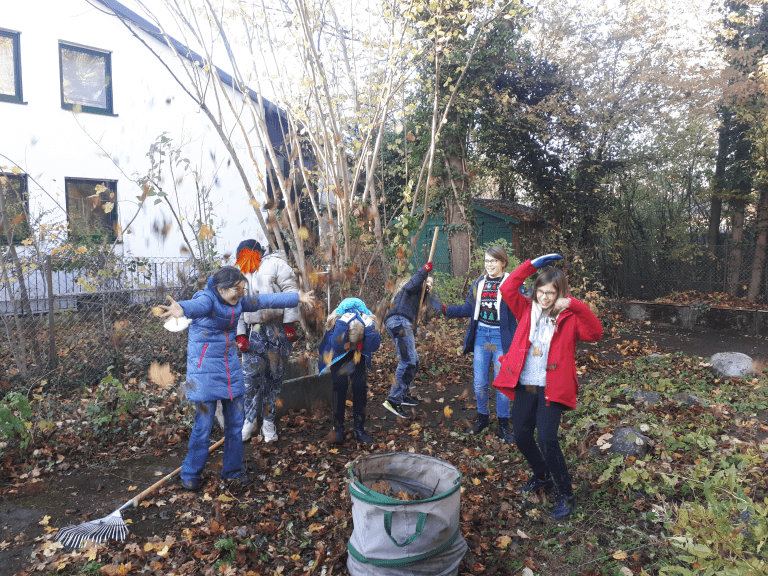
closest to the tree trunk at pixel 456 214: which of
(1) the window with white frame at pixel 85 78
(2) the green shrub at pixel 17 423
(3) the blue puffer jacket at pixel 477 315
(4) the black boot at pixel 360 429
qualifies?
(3) the blue puffer jacket at pixel 477 315

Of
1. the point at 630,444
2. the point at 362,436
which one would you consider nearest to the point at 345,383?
the point at 362,436

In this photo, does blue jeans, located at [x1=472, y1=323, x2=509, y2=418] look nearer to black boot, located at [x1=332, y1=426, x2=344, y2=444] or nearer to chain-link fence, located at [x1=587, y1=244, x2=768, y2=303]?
black boot, located at [x1=332, y1=426, x2=344, y2=444]

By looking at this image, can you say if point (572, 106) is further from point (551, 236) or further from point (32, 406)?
point (32, 406)

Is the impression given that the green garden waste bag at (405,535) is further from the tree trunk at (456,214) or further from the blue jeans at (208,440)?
the tree trunk at (456,214)

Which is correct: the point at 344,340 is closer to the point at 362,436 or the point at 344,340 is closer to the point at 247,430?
the point at 362,436

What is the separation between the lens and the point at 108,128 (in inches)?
518

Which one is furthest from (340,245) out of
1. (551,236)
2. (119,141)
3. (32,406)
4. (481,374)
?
(119,141)

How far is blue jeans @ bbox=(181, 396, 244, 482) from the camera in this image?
13.3 feet

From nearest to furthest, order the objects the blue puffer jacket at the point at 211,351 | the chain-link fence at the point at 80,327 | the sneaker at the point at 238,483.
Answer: the blue puffer jacket at the point at 211,351, the sneaker at the point at 238,483, the chain-link fence at the point at 80,327

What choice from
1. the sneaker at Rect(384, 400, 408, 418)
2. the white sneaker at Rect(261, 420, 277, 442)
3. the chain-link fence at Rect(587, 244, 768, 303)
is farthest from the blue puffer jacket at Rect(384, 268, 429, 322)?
the chain-link fence at Rect(587, 244, 768, 303)

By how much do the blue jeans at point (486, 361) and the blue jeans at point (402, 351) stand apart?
1.03 meters

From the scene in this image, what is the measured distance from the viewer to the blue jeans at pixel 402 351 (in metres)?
5.89

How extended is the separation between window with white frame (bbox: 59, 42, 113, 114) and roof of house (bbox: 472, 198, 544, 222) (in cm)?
1028

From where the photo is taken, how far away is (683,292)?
490 inches
